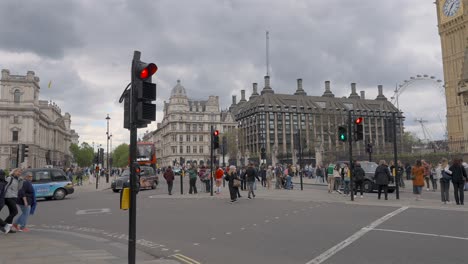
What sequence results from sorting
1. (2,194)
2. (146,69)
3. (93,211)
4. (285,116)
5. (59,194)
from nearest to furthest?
(146,69) → (2,194) → (93,211) → (59,194) → (285,116)

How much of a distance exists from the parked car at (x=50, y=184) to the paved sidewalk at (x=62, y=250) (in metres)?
12.0

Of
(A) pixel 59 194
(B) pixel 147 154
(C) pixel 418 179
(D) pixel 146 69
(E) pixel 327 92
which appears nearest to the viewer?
(D) pixel 146 69

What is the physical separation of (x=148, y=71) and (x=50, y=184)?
18248mm

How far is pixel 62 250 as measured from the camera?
7934 mm

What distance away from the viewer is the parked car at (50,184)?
21.5 meters

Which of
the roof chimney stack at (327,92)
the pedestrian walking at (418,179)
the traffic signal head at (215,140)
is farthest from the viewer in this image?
the roof chimney stack at (327,92)

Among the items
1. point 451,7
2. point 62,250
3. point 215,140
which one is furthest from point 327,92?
point 62,250

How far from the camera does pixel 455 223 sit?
422 inches

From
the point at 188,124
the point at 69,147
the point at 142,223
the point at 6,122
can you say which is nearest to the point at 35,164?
the point at 6,122

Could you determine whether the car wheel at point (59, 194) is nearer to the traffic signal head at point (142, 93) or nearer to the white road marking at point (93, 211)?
the white road marking at point (93, 211)

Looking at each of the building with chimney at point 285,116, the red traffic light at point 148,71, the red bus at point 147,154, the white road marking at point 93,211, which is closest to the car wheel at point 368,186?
the white road marking at point 93,211

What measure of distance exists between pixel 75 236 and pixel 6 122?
9855cm

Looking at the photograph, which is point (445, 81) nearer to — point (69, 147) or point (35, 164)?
point (35, 164)

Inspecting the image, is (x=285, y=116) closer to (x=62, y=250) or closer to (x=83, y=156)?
(x=83, y=156)
